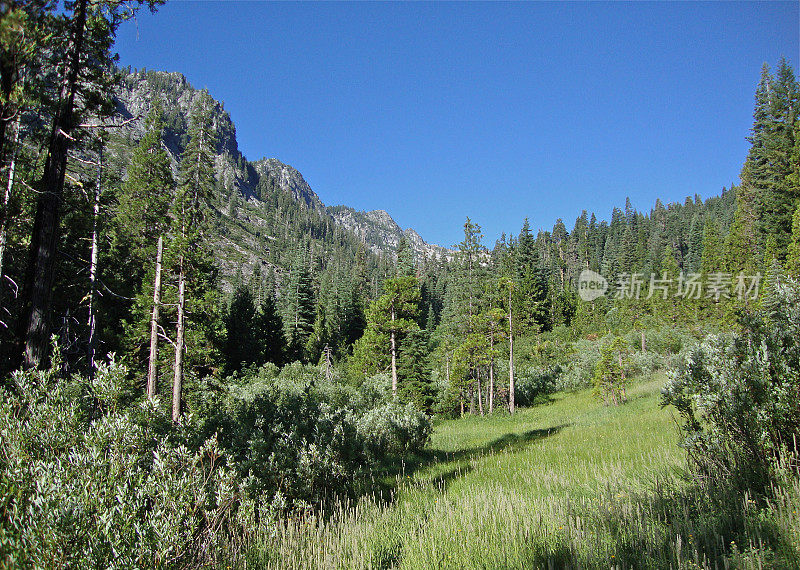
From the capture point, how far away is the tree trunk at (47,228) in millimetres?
5865

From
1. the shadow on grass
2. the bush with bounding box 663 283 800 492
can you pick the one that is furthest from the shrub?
the bush with bounding box 663 283 800 492

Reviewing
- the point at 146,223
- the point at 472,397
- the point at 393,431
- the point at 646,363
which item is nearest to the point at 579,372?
the point at 646,363

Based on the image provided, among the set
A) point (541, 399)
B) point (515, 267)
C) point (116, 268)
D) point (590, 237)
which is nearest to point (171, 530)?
point (116, 268)

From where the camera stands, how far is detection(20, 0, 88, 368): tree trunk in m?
5.87

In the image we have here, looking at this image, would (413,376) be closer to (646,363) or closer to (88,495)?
(646,363)

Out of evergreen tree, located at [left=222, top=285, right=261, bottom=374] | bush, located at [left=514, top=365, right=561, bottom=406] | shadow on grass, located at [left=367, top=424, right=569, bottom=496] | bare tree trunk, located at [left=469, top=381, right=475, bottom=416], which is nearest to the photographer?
shadow on grass, located at [left=367, top=424, right=569, bottom=496]

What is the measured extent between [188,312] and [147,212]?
22.2 feet

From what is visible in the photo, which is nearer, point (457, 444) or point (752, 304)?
point (457, 444)

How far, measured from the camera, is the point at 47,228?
6.31 m

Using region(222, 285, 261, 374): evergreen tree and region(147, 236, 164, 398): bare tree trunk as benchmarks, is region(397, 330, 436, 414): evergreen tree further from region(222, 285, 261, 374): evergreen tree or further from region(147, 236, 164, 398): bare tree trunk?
region(222, 285, 261, 374): evergreen tree

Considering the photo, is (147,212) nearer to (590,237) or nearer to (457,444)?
(457,444)

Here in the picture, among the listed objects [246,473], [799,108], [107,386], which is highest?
[799,108]

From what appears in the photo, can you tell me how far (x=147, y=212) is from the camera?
66.7 feet

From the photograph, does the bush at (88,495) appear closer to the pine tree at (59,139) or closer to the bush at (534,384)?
the pine tree at (59,139)
